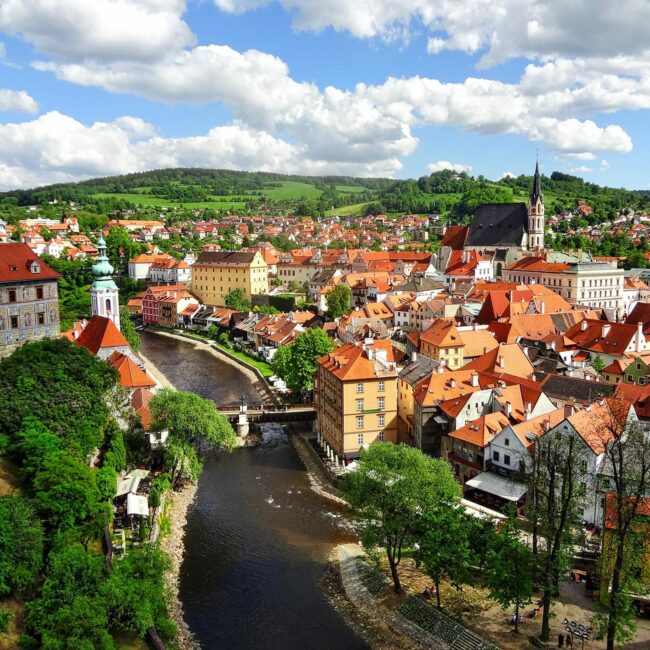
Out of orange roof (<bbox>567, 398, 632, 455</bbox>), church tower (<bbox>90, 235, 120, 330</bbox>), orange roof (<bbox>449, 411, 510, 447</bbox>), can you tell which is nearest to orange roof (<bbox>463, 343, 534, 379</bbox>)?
orange roof (<bbox>449, 411, 510, 447</bbox>)

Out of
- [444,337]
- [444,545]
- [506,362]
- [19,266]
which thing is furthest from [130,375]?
[444,545]

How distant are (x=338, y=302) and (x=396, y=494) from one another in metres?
44.5

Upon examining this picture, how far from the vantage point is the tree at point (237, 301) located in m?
79.9

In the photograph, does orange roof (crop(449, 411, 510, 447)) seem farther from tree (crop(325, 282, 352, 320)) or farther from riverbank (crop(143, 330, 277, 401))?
tree (crop(325, 282, 352, 320))

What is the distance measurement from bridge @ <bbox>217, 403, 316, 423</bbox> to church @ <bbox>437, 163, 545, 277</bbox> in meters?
49.7

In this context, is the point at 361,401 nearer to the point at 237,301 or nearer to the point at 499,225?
the point at 237,301

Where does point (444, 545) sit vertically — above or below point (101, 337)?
below

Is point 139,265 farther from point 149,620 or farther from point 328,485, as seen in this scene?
point 149,620

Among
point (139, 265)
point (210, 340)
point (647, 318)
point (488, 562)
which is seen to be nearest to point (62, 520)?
point (488, 562)

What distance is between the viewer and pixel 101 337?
137ft

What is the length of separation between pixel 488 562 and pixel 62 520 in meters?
13.6

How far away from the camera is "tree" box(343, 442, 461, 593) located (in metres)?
22.7

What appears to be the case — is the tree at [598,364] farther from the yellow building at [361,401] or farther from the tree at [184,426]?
the tree at [184,426]

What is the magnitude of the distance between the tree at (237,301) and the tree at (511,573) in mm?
60833
